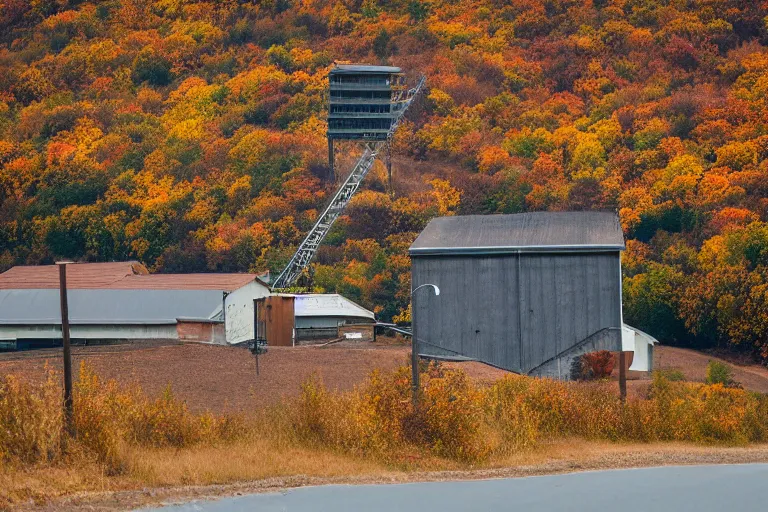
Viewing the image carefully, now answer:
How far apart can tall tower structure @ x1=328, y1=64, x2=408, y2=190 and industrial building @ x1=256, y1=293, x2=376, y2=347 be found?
2125 centimetres

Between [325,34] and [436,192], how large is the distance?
130 feet

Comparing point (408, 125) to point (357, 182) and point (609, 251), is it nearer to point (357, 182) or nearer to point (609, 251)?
point (357, 182)

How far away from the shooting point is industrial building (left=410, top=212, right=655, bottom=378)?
35.6 m

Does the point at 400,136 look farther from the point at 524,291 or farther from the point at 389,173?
the point at 524,291

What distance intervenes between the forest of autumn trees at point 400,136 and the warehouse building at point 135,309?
14472 millimetres

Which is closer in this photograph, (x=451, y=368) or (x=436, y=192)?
(x=451, y=368)

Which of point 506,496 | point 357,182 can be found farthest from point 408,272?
point 506,496

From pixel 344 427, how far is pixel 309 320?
24132 millimetres

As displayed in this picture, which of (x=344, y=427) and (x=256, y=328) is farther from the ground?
(x=256, y=328)

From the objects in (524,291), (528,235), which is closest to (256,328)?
(524,291)

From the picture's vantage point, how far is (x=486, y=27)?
110188 millimetres

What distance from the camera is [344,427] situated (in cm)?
2880

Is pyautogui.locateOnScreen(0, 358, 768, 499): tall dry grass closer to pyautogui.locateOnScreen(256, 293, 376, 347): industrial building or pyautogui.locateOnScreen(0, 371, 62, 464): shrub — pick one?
pyautogui.locateOnScreen(0, 371, 62, 464): shrub

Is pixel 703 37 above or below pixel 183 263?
above
